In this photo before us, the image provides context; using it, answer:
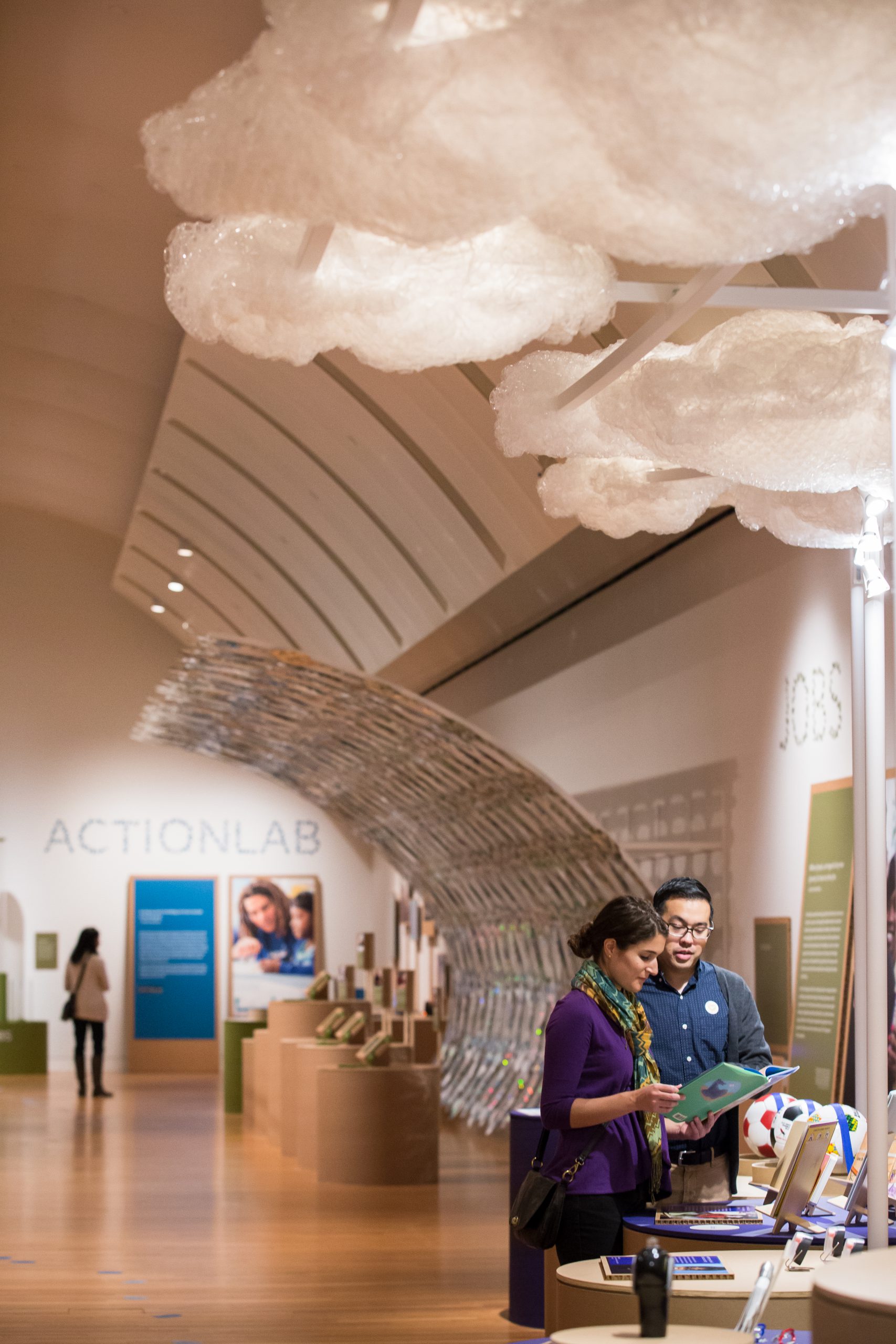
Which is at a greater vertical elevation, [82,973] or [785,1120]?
[785,1120]

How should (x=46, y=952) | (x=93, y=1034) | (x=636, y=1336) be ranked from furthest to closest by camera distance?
(x=46, y=952)
(x=93, y=1034)
(x=636, y=1336)

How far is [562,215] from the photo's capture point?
2.88 meters

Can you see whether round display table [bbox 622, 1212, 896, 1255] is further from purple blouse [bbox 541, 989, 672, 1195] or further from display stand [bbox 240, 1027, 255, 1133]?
display stand [bbox 240, 1027, 255, 1133]

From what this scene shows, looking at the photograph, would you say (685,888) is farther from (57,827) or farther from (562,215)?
(57,827)

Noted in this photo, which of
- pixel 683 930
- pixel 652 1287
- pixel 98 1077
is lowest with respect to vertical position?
pixel 98 1077

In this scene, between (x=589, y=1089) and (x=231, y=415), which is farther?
(x=231, y=415)

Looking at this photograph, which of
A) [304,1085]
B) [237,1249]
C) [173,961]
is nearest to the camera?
[237,1249]

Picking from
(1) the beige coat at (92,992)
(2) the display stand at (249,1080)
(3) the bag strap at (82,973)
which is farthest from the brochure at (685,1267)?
(3) the bag strap at (82,973)

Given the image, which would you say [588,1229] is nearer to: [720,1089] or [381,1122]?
[720,1089]

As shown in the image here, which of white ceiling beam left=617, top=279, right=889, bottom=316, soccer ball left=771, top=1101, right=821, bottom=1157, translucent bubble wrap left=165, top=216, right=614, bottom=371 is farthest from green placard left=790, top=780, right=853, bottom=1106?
translucent bubble wrap left=165, top=216, right=614, bottom=371

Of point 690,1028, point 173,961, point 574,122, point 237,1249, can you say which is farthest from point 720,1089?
point 173,961

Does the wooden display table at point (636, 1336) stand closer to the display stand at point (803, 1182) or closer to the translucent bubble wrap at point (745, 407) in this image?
the display stand at point (803, 1182)

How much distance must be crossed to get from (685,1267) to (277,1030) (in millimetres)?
A: 10865

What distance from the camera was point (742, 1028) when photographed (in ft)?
16.3
